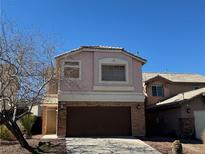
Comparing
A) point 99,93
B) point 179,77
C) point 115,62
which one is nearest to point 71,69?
point 99,93

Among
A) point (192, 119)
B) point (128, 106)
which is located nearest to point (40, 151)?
point (128, 106)

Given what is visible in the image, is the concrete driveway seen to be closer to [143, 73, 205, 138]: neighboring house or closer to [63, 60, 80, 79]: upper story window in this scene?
[63, 60, 80, 79]: upper story window

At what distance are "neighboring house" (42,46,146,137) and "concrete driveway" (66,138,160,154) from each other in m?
3.46

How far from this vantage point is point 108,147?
18.2m

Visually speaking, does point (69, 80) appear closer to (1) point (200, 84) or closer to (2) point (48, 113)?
(2) point (48, 113)

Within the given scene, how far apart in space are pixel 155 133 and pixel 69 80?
36.0ft

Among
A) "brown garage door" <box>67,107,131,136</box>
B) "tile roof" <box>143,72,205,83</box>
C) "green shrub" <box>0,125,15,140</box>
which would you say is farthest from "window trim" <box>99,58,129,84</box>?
"green shrub" <box>0,125,15,140</box>

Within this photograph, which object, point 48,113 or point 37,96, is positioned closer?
point 37,96

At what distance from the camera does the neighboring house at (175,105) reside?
24.6 m

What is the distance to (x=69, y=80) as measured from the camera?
23203mm

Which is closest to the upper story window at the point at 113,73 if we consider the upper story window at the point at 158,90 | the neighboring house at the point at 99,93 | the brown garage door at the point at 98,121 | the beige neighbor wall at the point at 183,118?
the neighboring house at the point at 99,93

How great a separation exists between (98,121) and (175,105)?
670cm

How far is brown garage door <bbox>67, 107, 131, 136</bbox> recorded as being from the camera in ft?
78.5

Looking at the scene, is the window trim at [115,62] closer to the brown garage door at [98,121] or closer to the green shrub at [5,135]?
the brown garage door at [98,121]
